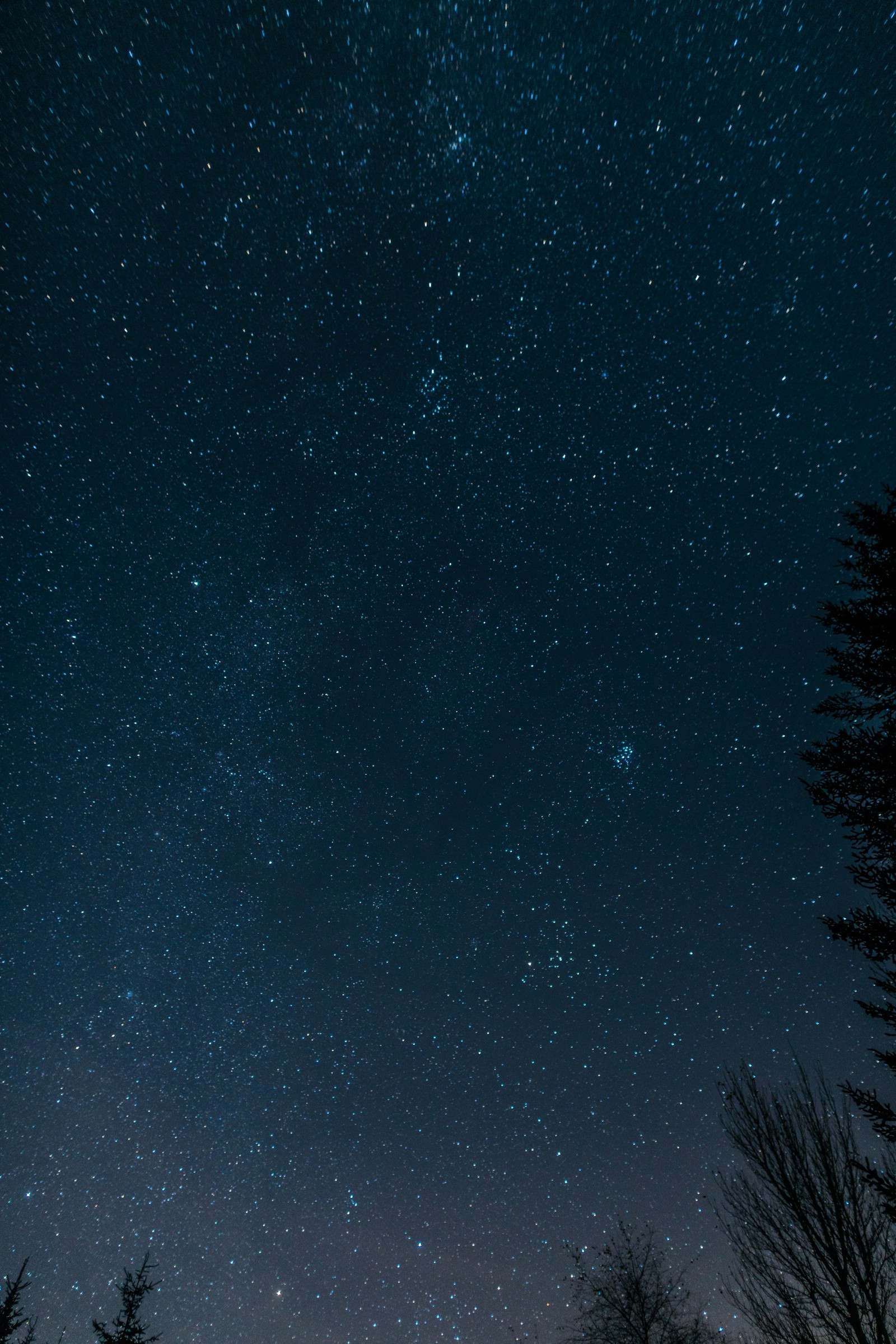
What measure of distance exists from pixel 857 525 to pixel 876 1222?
816 centimetres

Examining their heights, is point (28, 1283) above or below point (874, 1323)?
below

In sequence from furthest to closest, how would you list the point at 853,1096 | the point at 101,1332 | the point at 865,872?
the point at 101,1332 → the point at 865,872 → the point at 853,1096

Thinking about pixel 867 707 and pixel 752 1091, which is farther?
pixel 752 1091

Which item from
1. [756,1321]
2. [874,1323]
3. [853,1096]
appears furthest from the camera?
[756,1321]

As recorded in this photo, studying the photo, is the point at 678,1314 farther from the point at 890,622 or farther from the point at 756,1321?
the point at 890,622

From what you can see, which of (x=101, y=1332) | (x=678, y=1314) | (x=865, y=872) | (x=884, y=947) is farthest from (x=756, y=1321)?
(x=101, y=1332)

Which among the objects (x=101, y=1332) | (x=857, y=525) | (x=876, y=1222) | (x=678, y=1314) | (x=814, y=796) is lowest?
(x=101, y=1332)

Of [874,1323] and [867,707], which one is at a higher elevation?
[867,707]

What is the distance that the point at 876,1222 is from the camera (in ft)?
22.2

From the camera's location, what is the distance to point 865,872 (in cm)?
526

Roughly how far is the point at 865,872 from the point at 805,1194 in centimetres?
484

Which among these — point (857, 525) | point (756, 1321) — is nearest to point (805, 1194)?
point (756, 1321)

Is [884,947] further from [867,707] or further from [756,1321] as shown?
[756,1321]

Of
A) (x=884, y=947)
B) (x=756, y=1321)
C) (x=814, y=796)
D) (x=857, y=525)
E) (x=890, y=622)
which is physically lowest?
(x=756, y=1321)
